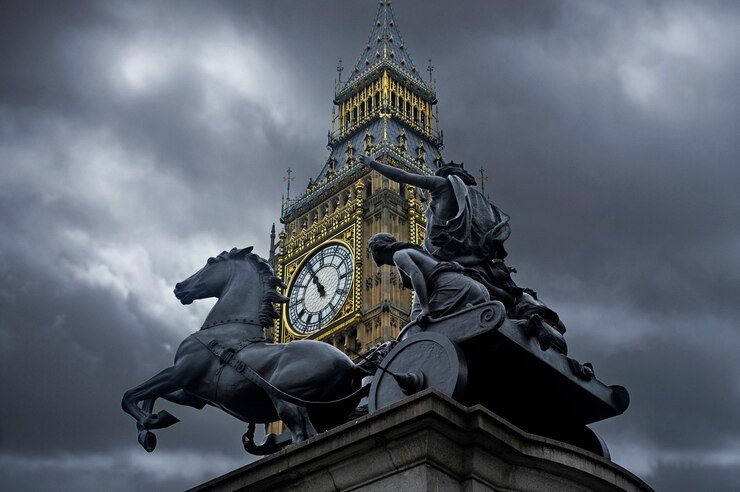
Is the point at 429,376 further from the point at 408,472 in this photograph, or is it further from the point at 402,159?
the point at 402,159

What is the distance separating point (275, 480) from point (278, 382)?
2.02 meters

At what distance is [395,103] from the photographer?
11369 centimetres

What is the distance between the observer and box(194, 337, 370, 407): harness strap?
13.8 metres

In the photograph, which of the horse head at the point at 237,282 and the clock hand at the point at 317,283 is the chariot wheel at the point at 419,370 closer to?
the horse head at the point at 237,282

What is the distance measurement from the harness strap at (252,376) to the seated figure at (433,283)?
1.27m

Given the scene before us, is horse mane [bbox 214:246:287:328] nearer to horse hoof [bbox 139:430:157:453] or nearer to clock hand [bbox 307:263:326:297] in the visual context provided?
horse hoof [bbox 139:430:157:453]

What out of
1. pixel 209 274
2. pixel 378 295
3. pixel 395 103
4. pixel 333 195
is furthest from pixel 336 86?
pixel 209 274

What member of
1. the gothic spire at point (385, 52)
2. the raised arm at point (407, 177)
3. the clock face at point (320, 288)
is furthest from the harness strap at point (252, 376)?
the gothic spire at point (385, 52)

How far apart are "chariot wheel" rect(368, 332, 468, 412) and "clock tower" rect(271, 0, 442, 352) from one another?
77.8 meters

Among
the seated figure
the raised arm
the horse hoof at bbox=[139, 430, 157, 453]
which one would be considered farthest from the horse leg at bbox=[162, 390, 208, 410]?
the raised arm

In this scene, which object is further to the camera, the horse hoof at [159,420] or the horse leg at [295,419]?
the horse hoof at [159,420]

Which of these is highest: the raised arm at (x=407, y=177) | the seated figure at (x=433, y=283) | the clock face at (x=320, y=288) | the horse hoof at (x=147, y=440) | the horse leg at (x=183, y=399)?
the clock face at (x=320, y=288)

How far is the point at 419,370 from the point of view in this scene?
511 inches

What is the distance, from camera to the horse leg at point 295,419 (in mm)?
13570
